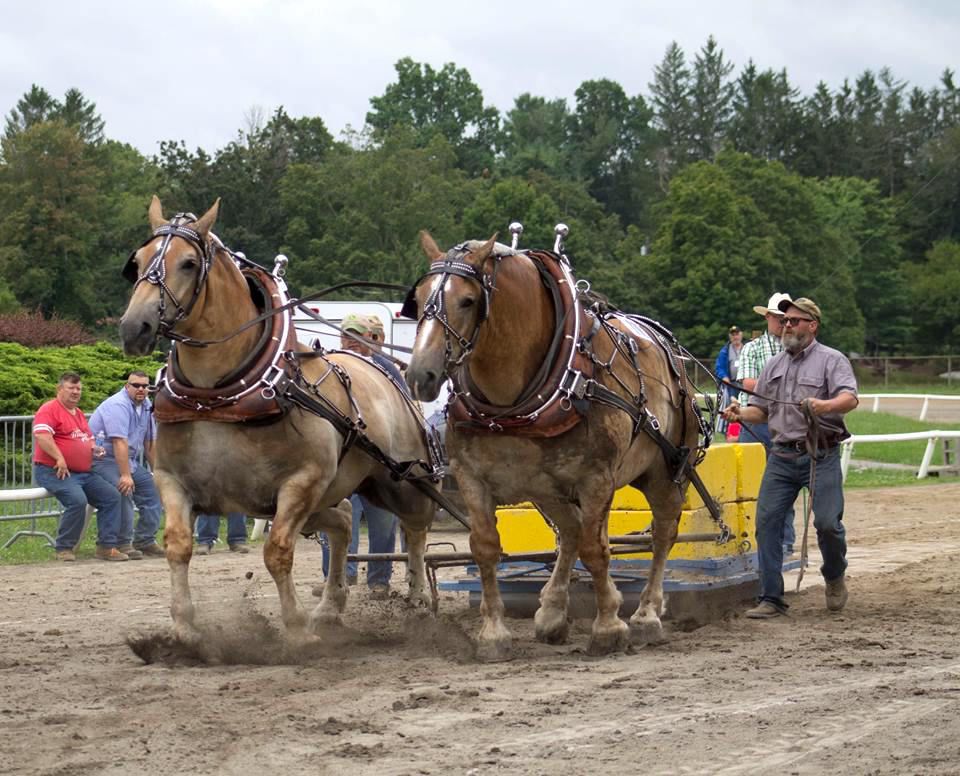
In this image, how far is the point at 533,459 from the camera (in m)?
7.85

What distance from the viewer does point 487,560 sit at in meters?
8.05

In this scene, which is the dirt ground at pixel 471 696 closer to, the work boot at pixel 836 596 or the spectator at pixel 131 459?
the work boot at pixel 836 596

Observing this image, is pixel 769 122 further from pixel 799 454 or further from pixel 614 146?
pixel 799 454

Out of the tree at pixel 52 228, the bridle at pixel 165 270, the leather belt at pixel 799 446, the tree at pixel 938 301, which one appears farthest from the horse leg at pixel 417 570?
the tree at pixel 938 301

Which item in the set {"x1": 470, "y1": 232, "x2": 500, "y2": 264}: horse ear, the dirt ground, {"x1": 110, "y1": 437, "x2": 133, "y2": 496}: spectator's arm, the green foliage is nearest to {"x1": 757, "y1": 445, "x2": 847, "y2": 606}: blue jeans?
the dirt ground

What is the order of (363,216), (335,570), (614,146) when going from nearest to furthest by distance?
(335,570), (363,216), (614,146)

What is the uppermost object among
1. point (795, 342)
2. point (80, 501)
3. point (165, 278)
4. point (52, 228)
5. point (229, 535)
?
point (52, 228)

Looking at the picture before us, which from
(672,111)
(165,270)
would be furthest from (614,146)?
(165,270)

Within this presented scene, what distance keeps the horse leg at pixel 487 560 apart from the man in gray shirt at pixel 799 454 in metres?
2.18

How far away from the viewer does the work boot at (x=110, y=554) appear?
46.4 feet

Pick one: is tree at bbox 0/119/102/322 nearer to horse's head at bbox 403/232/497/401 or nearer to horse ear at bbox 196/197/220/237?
horse ear at bbox 196/197/220/237

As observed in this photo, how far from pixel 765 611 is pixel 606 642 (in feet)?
6.15

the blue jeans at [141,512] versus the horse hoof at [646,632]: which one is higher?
the blue jeans at [141,512]

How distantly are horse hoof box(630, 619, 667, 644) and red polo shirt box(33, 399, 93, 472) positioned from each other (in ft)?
22.8
